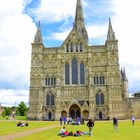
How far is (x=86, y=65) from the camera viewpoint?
3302 inches

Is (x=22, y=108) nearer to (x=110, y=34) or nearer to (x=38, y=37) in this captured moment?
(x=38, y=37)

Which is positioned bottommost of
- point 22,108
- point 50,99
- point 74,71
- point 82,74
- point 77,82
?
point 22,108

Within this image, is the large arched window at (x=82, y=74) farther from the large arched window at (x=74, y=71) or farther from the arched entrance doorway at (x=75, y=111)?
the arched entrance doorway at (x=75, y=111)

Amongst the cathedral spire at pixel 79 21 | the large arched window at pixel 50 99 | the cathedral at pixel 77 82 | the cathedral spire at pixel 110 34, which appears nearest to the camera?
the cathedral at pixel 77 82

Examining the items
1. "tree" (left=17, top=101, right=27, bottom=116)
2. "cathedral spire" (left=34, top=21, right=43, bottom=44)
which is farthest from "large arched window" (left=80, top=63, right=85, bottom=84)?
"tree" (left=17, top=101, right=27, bottom=116)

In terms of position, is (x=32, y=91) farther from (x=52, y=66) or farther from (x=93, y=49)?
(x=93, y=49)

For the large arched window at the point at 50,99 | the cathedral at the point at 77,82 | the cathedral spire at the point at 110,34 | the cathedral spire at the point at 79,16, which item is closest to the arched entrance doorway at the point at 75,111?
the cathedral at the point at 77,82

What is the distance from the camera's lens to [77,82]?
83.1 meters

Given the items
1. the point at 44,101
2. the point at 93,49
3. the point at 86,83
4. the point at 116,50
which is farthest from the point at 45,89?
the point at 116,50

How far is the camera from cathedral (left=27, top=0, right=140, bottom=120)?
8019 cm

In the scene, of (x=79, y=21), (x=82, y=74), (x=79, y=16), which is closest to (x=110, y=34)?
(x=82, y=74)

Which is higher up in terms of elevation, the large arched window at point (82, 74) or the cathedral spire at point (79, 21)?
the cathedral spire at point (79, 21)

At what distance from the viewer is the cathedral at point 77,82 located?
80188mm

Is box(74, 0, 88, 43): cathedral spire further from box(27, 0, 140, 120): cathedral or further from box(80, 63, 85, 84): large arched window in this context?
box(80, 63, 85, 84): large arched window
